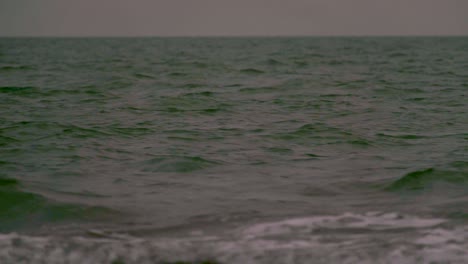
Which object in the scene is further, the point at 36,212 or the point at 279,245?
the point at 36,212

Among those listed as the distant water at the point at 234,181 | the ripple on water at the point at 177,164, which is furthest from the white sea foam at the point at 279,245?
the ripple on water at the point at 177,164

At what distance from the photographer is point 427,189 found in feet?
22.6

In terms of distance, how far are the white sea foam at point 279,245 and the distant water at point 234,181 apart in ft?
0.06

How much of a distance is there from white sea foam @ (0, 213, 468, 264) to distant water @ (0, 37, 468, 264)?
18mm

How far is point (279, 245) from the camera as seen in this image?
201 inches

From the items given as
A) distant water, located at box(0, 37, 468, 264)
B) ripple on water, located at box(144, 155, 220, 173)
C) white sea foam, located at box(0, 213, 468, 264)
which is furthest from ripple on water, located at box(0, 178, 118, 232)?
ripple on water, located at box(144, 155, 220, 173)

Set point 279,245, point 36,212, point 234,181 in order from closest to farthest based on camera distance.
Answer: point 279,245 < point 36,212 < point 234,181

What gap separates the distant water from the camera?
504 centimetres

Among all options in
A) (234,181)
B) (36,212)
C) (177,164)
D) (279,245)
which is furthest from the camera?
(177,164)

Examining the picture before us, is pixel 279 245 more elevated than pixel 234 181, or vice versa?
pixel 234 181

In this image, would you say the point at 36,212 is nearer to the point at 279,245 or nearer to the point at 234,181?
the point at 234,181

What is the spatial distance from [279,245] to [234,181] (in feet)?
7.63

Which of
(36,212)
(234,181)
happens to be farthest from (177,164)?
(36,212)

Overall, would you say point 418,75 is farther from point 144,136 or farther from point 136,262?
point 136,262
